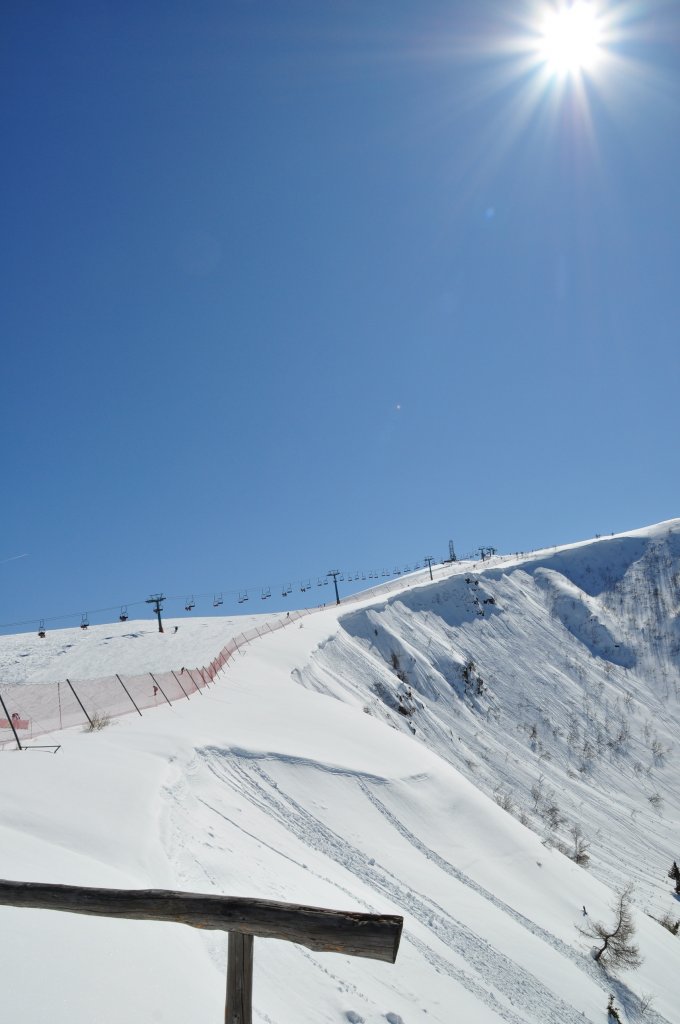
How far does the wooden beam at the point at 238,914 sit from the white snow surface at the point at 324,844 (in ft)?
3.93

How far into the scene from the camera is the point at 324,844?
13656mm

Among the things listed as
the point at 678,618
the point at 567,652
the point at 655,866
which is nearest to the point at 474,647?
the point at 567,652

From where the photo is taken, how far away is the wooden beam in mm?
3461

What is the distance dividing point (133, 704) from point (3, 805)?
10.5 m

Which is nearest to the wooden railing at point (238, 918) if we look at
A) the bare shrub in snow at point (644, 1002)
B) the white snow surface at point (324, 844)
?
the white snow surface at point (324, 844)

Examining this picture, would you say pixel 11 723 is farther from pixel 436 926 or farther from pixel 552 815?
pixel 552 815

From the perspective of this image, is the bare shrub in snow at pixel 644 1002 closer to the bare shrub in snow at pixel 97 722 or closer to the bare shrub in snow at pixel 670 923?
the bare shrub in snow at pixel 670 923

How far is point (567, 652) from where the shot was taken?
6819 centimetres

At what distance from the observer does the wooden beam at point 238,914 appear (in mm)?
3461

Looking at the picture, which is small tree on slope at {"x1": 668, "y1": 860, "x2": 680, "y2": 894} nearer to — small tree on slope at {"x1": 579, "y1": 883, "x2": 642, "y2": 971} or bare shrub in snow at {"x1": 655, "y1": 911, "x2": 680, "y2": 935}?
bare shrub in snow at {"x1": 655, "y1": 911, "x2": 680, "y2": 935}

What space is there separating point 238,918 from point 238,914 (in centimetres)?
4

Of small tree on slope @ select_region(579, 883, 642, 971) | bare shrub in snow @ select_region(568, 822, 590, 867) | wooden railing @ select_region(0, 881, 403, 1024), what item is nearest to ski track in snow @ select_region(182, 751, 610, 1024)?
small tree on slope @ select_region(579, 883, 642, 971)

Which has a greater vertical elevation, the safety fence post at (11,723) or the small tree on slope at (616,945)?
the safety fence post at (11,723)

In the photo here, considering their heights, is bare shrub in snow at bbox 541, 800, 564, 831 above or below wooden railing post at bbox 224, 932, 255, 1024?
below
